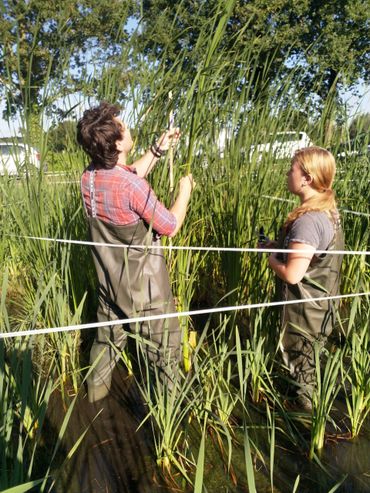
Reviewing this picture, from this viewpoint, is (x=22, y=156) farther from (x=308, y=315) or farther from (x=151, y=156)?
(x=308, y=315)

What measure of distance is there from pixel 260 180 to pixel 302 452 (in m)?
1.29

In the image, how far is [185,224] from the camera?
217cm

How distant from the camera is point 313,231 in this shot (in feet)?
5.08

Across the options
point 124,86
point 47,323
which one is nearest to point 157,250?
point 47,323

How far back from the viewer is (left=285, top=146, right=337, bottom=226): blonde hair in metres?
1.60

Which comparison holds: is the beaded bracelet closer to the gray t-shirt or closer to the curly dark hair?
the curly dark hair

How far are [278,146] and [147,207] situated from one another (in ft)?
3.36

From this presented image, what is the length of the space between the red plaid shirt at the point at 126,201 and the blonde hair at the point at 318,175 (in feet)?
1.75

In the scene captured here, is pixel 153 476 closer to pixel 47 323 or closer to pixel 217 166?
pixel 47 323

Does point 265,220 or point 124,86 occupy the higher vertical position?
point 124,86

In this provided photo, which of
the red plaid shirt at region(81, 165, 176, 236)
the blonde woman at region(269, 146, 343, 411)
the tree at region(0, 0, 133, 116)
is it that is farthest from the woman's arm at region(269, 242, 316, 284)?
the tree at region(0, 0, 133, 116)

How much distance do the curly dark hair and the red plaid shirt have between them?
6 cm

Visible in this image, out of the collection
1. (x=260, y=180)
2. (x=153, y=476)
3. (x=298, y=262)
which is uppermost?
(x=260, y=180)

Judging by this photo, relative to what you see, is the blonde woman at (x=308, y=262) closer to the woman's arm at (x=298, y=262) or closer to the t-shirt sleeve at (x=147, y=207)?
the woman's arm at (x=298, y=262)
